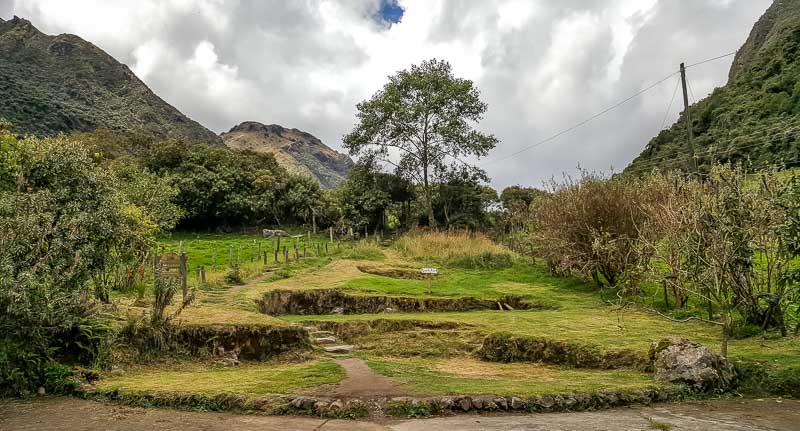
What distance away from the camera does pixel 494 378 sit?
9.40 m

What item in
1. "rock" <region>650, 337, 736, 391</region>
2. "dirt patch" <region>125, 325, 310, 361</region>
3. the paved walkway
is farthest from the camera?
"dirt patch" <region>125, 325, 310, 361</region>

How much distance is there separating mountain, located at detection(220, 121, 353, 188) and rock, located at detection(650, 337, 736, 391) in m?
148

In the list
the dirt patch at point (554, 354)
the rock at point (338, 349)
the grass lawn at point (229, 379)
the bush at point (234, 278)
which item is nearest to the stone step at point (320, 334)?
the rock at point (338, 349)

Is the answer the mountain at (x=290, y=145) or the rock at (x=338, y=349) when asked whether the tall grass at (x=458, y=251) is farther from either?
the mountain at (x=290, y=145)

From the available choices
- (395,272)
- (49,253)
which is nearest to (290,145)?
(395,272)

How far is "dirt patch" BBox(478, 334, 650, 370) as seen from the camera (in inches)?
385

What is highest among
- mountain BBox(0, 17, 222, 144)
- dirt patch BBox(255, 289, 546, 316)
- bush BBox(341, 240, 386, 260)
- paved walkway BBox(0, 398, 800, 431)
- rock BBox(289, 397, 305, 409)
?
mountain BBox(0, 17, 222, 144)

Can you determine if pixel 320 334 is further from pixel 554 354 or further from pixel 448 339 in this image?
pixel 554 354

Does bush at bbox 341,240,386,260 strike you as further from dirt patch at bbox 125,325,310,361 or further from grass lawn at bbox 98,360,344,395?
grass lawn at bbox 98,360,344,395

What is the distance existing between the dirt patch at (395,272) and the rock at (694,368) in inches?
659

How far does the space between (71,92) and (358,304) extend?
80892 millimetres

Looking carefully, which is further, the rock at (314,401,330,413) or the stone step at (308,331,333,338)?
the stone step at (308,331,333,338)

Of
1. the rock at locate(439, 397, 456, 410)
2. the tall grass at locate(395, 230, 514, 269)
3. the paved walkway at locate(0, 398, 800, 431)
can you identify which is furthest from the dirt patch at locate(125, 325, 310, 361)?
the tall grass at locate(395, 230, 514, 269)

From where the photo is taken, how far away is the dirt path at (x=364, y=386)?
302 inches
